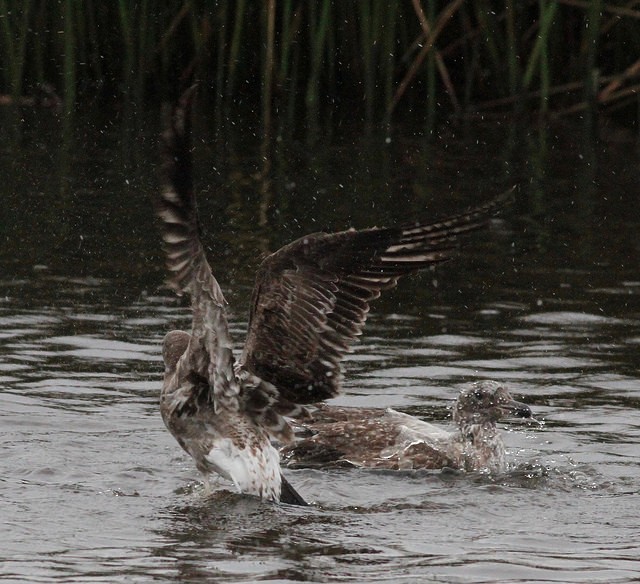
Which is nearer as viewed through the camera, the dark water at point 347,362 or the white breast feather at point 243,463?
the dark water at point 347,362

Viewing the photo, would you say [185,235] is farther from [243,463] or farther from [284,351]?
[243,463]

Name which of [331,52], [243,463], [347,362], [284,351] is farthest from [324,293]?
[331,52]

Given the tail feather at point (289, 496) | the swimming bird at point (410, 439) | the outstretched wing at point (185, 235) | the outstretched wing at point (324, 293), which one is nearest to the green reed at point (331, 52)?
the swimming bird at point (410, 439)

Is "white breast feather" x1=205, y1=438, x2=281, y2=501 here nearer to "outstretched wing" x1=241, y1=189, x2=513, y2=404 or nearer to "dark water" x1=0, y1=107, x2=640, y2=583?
"dark water" x1=0, y1=107, x2=640, y2=583

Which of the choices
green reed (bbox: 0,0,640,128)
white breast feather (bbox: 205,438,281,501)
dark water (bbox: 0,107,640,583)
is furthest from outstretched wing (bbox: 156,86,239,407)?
green reed (bbox: 0,0,640,128)

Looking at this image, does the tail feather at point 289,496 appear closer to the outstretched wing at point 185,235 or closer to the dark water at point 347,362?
the dark water at point 347,362

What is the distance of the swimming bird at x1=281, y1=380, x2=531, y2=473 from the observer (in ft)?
26.4

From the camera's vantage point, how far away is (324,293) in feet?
24.4

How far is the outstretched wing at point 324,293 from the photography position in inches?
287

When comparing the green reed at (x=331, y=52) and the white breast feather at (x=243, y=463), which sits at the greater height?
the green reed at (x=331, y=52)

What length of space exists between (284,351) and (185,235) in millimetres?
1078

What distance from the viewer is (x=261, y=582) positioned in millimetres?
5996

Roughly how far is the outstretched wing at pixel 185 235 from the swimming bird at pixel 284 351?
347 mm

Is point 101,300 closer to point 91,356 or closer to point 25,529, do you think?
point 91,356
